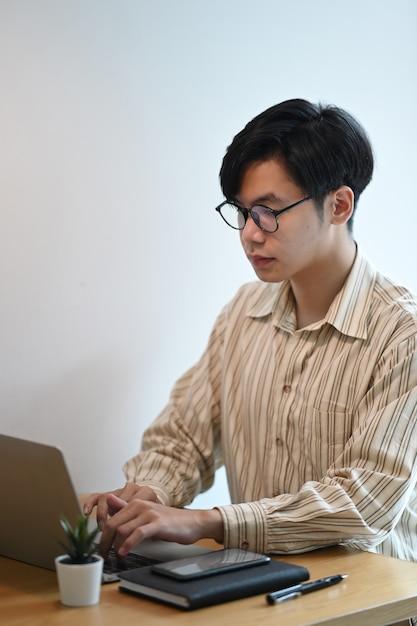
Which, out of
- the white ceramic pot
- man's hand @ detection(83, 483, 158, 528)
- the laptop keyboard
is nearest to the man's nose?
man's hand @ detection(83, 483, 158, 528)

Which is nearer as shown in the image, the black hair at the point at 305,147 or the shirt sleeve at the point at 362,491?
the shirt sleeve at the point at 362,491

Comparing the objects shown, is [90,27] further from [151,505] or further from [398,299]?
[151,505]

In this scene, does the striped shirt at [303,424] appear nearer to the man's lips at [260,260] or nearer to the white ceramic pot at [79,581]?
the man's lips at [260,260]

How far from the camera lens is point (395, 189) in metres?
2.75

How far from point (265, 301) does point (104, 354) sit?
45 centimetres

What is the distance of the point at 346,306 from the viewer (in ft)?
6.02

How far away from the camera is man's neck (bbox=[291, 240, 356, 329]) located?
1901mm

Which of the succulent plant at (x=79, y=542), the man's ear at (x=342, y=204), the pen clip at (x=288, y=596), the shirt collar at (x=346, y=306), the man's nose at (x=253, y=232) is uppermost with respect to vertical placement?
the man's ear at (x=342, y=204)

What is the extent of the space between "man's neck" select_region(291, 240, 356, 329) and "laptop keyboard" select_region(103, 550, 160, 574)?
2.27ft

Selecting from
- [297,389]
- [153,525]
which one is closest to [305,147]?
[297,389]

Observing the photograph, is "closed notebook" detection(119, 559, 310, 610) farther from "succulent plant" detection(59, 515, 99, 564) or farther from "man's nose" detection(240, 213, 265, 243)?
"man's nose" detection(240, 213, 265, 243)

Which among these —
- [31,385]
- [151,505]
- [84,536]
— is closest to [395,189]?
[31,385]

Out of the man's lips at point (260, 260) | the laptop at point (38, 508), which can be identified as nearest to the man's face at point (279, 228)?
the man's lips at point (260, 260)

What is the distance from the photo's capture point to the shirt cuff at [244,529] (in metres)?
1.53
